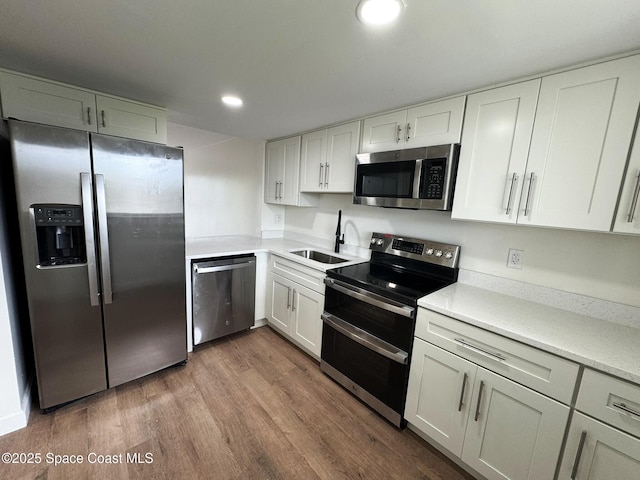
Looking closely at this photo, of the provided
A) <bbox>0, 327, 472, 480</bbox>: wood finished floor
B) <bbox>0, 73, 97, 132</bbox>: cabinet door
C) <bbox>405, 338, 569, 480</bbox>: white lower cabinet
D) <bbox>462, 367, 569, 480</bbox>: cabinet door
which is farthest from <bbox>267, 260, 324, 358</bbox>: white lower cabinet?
<bbox>0, 73, 97, 132</bbox>: cabinet door

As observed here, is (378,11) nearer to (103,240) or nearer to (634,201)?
(634,201)

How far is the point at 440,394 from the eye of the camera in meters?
1.49

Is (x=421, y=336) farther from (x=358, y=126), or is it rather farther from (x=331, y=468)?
(x=358, y=126)

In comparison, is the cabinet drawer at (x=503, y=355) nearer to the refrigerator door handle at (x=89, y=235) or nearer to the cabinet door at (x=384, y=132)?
the cabinet door at (x=384, y=132)

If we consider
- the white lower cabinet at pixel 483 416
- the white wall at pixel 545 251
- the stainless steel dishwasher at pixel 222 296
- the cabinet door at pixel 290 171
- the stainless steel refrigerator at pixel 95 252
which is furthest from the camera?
the cabinet door at pixel 290 171

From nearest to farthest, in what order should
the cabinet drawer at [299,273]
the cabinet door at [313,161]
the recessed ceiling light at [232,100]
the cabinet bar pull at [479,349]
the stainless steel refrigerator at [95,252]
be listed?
the cabinet bar pull at [479,349] → the stainless steel refrigerator at [95,252] → the recessed ceiling light at [232,100] → the cabinet drawer at [299,273] → the cabinet door at [313,161]

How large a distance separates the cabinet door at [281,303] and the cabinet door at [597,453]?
203 centimetres

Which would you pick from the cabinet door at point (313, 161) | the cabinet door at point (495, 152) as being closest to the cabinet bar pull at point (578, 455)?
the cabinet door at point (495, 152)

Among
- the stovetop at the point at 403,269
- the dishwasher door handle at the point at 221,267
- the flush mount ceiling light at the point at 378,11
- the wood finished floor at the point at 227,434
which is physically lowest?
the wood finished floor at the point at 227,434

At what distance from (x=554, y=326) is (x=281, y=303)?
2.12 meters

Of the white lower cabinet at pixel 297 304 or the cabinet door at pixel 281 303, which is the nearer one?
the white lower cabinet at pixel 297 304

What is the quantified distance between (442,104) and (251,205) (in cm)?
258

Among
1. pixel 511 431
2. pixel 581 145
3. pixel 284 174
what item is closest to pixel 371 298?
pixel 511 431

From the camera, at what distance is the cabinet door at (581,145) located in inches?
45.7
